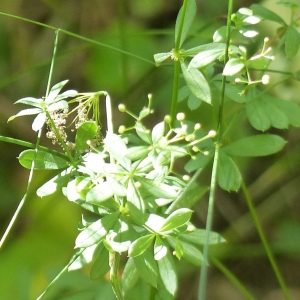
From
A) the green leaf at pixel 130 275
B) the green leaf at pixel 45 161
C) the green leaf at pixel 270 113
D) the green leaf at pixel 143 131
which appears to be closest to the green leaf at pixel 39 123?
the green leaf at pixel 45 161

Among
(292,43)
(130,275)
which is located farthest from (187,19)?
(130,275)

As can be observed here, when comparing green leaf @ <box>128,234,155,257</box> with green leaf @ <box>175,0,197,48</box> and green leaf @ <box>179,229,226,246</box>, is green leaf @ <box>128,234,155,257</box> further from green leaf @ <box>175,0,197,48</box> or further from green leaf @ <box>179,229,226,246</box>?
green leaf @ <box>175,0,197,48</box>

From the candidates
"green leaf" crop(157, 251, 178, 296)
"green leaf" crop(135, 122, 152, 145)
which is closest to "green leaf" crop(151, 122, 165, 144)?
"green leaf" crop(135, 122, 152, 145)

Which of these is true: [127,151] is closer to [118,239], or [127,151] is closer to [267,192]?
[118,239]

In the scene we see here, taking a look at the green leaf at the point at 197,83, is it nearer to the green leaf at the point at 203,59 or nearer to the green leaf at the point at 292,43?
the green leaf at the point at 203,59

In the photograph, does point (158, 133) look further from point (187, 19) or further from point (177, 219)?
point (187, 19)

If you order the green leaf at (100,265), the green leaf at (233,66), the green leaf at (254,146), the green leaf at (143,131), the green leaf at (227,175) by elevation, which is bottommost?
the green leaf at (100,265)
